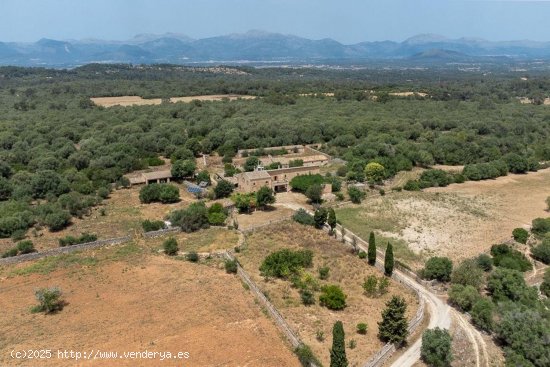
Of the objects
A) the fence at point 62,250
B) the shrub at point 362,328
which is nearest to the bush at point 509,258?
the shrub at point 362,328

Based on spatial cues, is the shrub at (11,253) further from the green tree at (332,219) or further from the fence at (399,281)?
the fence at (399,281)

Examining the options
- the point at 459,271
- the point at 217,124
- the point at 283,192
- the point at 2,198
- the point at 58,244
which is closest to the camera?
the point at 459,271

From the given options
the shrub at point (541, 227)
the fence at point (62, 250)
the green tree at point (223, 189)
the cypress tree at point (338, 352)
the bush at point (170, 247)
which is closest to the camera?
the cypress tree at point (338, 352)

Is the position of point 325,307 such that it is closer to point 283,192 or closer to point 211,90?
point 283,192

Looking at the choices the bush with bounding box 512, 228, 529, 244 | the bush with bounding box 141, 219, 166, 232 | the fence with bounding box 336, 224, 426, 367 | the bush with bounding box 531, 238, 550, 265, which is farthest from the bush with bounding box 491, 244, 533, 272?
the bush with bounding box 141, 219, 166, 232

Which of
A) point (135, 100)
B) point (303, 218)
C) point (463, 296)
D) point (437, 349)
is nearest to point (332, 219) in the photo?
point (303, 218)

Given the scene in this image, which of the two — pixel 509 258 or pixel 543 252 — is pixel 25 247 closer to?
pixel 509 258

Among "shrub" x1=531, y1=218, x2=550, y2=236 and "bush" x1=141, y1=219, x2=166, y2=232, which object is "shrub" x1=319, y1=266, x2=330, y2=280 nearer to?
"bush" x1=141, y1=219, x2=166, y2=232

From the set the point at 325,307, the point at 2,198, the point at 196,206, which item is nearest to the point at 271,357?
the point at 325,307
